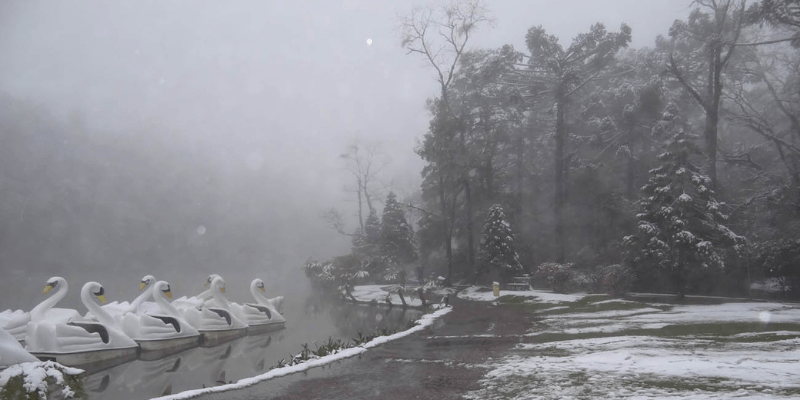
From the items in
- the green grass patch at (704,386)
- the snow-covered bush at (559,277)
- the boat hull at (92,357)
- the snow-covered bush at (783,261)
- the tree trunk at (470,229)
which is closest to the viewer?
the green grass patch at (704,386)

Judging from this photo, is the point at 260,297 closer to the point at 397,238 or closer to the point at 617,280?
the point at 617,280

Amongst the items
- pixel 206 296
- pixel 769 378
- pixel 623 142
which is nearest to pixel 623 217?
pixel 623 142

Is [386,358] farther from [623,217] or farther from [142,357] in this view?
[623,217]

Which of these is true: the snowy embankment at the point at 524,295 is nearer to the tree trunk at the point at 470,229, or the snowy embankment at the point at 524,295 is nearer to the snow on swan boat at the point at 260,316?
the tree trunk at the point at 470,229

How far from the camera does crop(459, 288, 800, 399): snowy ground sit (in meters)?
6.57

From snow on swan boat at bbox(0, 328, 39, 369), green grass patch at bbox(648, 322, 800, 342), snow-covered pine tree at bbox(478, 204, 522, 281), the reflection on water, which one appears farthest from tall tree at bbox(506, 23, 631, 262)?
snow on swan boat at bbox(0, 328, 39, 369)

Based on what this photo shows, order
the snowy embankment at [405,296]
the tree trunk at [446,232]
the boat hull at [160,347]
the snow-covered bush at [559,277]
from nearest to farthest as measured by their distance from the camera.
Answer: the boat hull at [160,347]
the snow-covered bush at [559,277]
the snowy embankment at [405,296]
the tree trunk at [446,232]

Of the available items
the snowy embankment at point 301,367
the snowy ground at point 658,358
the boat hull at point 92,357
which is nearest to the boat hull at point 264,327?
the boat hull at point 92,357

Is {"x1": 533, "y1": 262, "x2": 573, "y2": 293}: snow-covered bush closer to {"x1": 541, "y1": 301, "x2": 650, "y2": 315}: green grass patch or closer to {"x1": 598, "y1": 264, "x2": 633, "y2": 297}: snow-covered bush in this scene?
{"x1": 598, "y1": 264, "x2": 633, "y2": 297}: snow-covered bush

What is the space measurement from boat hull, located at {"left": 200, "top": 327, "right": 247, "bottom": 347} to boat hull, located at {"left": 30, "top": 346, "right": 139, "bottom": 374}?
10.3 feet

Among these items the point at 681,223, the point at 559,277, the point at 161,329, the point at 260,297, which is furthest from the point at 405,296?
the point at 161,329

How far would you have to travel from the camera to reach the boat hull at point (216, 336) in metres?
18.0

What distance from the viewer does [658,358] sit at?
8492 millimetres

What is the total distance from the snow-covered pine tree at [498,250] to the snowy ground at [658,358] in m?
15.9
